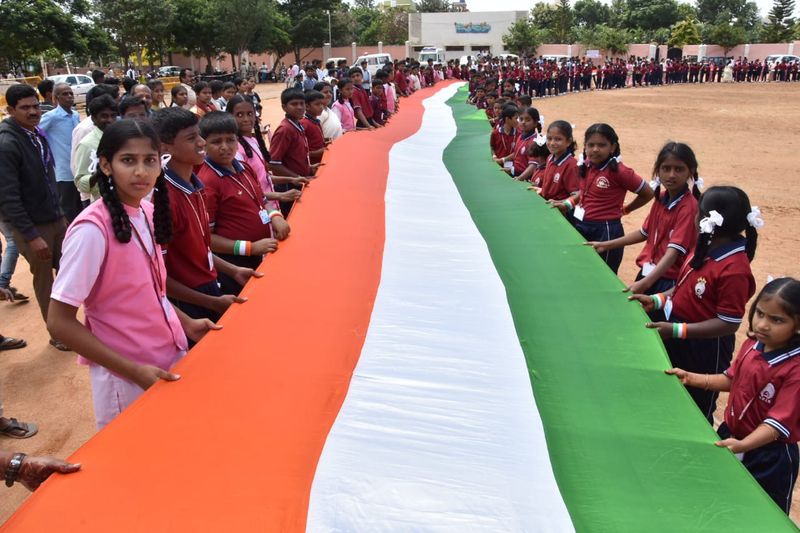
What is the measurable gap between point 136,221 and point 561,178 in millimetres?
2855

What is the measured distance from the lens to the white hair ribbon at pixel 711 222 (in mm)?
2004

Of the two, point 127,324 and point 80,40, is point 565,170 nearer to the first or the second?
point 127,324

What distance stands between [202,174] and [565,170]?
231cm

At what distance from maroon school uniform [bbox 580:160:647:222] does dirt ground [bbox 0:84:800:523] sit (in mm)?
1384

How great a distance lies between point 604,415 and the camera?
1708 mm

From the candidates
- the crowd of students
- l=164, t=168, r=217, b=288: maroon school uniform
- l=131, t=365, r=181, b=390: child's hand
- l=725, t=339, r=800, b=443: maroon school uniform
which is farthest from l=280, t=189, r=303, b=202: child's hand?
l=725, t=339, r=800, b=443: maroon school uniform

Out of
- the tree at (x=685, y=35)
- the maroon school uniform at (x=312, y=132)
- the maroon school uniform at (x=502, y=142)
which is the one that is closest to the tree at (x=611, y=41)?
the tree at (x=685, y=35)

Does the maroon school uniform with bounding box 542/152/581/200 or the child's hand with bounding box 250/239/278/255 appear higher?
the maroon school uniform with bounding box 542/152/581/200

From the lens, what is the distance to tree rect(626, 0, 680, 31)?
4745 cm

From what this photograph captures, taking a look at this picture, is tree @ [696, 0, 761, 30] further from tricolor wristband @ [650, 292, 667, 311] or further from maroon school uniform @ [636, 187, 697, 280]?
tricolor wristband @ [650, 292, 667, 311]

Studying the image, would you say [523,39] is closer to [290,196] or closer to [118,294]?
[290,196]

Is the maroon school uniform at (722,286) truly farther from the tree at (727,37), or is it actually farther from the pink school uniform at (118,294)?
the tree at (727,37)

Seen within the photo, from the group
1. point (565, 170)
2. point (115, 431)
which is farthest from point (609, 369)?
point (565, 170)

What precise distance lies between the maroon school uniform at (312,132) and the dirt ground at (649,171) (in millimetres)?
2335
